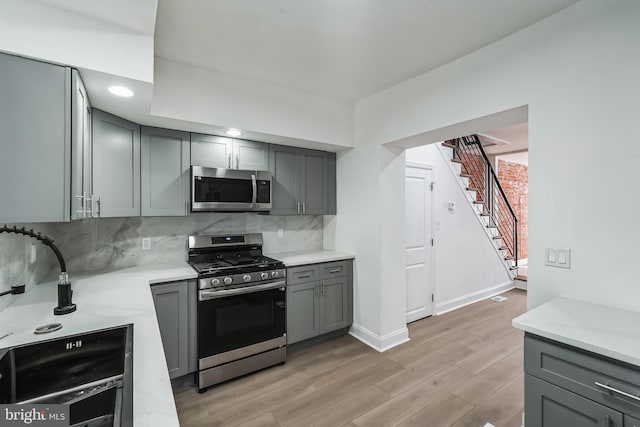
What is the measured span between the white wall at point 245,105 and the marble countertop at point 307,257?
4.19 ft

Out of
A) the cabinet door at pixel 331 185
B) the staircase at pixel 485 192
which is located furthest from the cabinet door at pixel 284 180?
the staircase at pixel 485 192

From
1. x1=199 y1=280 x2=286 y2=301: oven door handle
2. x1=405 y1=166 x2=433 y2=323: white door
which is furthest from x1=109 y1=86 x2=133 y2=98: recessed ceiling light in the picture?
x1=405 y1=166 x2=433 y2=323: white door

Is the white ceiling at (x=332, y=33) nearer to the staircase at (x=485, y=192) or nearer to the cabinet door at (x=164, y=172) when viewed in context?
the cabinet door at (x=164, y=172)

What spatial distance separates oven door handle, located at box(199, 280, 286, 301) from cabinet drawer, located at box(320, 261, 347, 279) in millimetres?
523

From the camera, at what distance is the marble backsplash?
195 cm

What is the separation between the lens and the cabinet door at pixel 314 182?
338 centimetres

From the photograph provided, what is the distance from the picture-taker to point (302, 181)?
336cm

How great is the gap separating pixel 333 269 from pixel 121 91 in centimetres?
243

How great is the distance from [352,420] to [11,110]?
8.69 feet

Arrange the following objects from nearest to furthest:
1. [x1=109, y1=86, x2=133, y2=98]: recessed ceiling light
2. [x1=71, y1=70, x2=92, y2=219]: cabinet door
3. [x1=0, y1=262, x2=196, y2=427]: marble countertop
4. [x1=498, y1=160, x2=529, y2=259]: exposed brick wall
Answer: [x1=0, y1=262, x2=196, y2=427]: marble countertop → [x1=71, y1=70, x2=92, y2=219]: cabinet door → [x1=109, y1=86, x2=133, y2=98]: recessed ceiling light → [x1=498, y1=160, x2=529, y2=259]: exposed brick wall

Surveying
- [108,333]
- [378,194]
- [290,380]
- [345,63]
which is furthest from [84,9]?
[290,380]

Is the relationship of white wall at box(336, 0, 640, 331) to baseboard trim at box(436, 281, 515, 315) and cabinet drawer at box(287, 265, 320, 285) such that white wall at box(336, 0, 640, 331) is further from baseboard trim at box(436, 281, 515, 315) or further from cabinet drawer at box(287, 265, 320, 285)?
baseboard trim at box(436, 281, 515, 315)

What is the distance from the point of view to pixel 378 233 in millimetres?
3082

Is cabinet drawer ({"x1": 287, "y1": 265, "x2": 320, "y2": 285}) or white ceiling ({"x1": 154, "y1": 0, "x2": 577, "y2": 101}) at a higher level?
white ceiling ({"x1": 154, "y1": 0, "x2": 577, "y2": 101})
